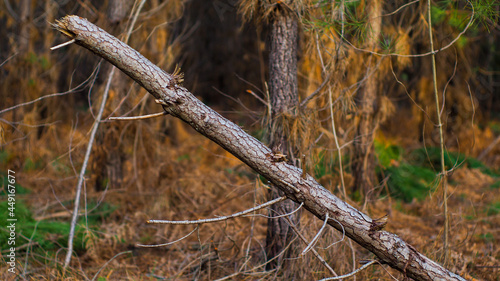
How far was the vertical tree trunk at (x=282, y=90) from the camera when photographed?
3365mm

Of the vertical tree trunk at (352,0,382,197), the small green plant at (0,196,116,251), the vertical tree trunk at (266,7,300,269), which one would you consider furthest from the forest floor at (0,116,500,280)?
the vertical tree trunk at (352,0,382,197)

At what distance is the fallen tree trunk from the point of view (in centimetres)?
237

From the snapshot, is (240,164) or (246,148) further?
(240,164)

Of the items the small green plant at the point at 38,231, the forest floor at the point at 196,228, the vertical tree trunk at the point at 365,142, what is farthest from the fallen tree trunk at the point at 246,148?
the vertical tree trunk at the point at 365,142

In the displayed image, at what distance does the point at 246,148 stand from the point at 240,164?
9.92 feet

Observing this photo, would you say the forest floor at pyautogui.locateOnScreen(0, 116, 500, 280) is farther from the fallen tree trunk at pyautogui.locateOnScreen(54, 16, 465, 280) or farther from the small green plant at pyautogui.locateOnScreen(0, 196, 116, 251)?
the fallen tree trunk at pyautogui.locateOnScreen(54, 16, 465, 280)

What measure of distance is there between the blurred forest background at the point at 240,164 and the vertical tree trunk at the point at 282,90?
102 millimetres

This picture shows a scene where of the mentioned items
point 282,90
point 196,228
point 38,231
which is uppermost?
point 282,90

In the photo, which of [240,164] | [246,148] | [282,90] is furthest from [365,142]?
[246,148]

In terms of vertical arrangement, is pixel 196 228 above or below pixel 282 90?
below

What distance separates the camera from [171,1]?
17.3 ft

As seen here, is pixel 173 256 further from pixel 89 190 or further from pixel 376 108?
pixel 376 108

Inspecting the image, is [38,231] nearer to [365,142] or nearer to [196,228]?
[196,228]

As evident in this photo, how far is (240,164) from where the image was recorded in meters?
5.51
